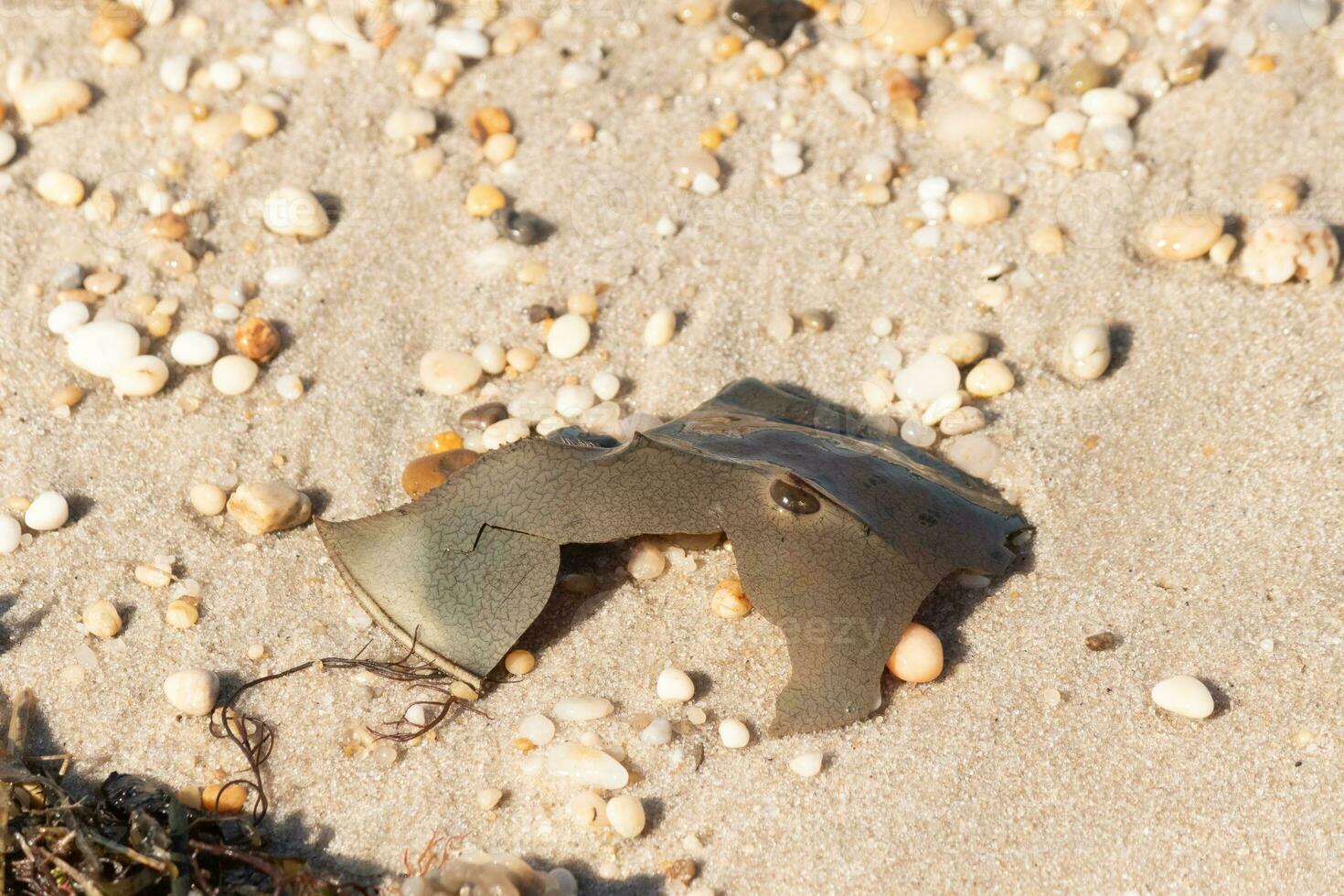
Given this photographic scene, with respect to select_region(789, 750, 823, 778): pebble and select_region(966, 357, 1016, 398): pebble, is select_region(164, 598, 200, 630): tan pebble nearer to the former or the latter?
select_region(789, 750, 823, 778): pebble

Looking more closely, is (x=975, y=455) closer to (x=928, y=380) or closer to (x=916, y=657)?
(x=928, y=380)

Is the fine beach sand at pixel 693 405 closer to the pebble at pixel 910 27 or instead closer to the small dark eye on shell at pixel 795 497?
the pebble at pixel 910 27

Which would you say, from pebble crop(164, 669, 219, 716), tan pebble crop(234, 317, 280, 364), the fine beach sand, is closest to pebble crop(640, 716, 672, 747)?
the fine beach sand

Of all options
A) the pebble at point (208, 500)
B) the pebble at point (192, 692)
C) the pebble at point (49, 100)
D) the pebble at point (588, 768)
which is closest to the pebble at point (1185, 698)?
the pebble at point (588, 768)

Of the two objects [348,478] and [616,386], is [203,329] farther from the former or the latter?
[616,386]

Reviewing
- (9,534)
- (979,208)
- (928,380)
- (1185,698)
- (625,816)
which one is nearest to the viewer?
(625,816)

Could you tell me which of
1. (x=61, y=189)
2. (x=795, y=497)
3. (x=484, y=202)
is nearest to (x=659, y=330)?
(x=484, y=202)
